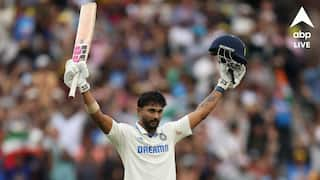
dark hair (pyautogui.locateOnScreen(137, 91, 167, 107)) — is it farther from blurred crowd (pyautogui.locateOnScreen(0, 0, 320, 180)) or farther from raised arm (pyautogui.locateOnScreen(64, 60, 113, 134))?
blurred crowd (pyautogui.locateOnScreen(0, 0, 320, 180))

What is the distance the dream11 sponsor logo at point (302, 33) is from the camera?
57.6 ft

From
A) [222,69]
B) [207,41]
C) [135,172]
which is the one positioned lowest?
[135,172]

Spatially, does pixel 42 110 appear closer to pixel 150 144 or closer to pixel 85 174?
pixel 85 174

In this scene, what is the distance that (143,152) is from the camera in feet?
37.9

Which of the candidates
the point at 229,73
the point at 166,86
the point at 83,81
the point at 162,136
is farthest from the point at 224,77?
the point at 166,86

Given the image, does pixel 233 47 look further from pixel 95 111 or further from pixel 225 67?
pixel 95 111

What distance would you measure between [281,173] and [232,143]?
30.8 inches

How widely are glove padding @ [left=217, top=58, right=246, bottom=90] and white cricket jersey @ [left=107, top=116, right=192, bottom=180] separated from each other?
947 mm

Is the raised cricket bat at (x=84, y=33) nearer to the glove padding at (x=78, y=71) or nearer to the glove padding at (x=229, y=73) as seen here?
the glove padding at (x=78, y=71)

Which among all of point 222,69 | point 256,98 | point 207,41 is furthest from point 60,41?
point 222,69

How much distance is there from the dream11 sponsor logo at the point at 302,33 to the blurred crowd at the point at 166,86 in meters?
0.10

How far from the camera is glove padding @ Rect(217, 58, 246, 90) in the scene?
12273 millimetres

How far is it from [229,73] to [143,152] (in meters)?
1.33

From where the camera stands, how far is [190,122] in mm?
12031
